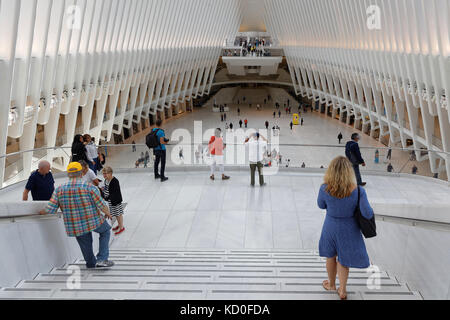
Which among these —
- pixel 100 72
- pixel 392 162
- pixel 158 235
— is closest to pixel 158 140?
pixel 158 235

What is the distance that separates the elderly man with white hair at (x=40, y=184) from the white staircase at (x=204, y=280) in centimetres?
102

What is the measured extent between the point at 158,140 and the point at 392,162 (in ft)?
17.1

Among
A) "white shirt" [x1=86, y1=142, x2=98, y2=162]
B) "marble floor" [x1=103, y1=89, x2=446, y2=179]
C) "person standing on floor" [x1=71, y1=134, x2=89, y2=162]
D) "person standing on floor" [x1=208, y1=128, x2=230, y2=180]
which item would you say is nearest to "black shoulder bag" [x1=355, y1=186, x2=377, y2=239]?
"person standing on floor" [x1=71, y1=134, x2=89, y2=162]

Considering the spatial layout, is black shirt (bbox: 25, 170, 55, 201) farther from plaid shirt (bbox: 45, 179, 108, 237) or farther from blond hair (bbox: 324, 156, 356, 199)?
blond hair (bbox: 324, 156, 356, 199)

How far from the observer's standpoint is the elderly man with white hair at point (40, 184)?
507 centimetres

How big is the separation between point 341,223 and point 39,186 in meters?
3.68

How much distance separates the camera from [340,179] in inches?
129

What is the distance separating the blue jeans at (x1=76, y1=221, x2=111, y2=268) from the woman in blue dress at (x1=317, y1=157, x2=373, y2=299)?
2.31m

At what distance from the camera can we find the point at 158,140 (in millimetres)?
8469

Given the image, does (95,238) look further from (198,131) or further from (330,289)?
(198,131)

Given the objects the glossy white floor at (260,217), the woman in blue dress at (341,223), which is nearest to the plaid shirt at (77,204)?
the glossy white floor at (260,217)

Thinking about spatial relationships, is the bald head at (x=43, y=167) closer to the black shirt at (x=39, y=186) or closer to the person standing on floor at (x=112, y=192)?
the black shirt at (x=39, y=186)

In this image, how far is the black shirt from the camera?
5098mm

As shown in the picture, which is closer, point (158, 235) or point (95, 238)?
point (95, 238)
